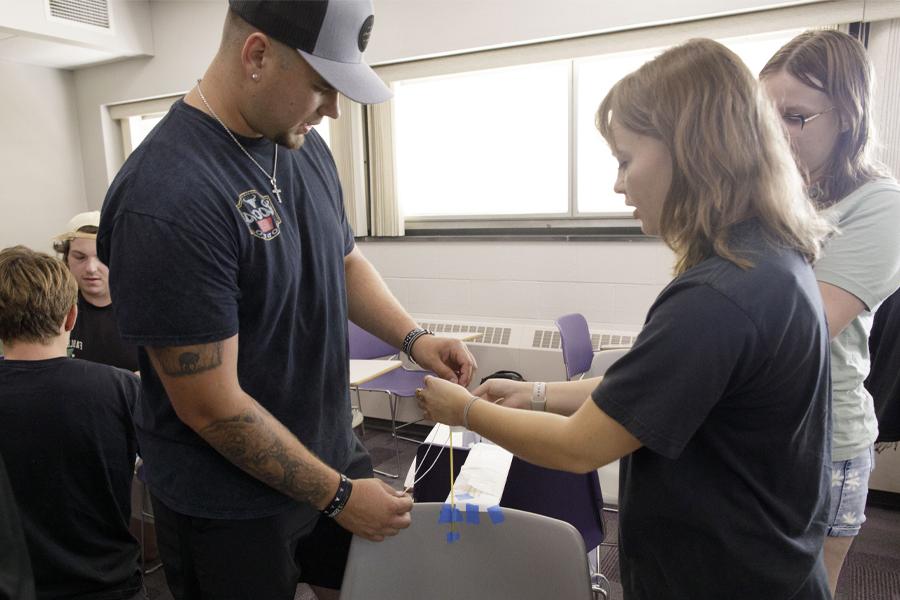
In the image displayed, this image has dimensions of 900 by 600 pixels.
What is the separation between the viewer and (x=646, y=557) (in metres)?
0.93

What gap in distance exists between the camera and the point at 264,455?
1042mm

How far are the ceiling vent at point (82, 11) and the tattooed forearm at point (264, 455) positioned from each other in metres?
4.15

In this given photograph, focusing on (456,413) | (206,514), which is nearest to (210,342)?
(206,514)

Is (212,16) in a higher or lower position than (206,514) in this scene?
higher

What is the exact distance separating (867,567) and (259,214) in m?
2.88

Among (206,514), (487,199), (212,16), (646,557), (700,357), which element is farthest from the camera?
(212,16)

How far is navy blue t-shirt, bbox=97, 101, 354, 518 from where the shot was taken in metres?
0.93

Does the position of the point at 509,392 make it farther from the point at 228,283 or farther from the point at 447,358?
the point at 228,283

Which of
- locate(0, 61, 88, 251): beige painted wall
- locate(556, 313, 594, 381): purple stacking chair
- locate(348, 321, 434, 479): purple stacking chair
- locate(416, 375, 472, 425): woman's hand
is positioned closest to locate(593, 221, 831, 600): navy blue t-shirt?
locate(416, 375, 472, 425): woman's hand

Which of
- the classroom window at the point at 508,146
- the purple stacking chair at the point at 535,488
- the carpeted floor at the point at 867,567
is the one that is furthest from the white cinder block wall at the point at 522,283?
the purple stacking chair at the point at 535,488

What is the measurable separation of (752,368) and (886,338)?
1.90 metres

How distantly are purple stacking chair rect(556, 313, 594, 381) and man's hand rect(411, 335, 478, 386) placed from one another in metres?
1.58

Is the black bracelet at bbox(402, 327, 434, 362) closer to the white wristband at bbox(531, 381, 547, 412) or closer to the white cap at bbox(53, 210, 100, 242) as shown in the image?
the white wristband at bbox(531, 381, 547, 412)

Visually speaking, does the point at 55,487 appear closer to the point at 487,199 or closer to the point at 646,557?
the point at 646,557
